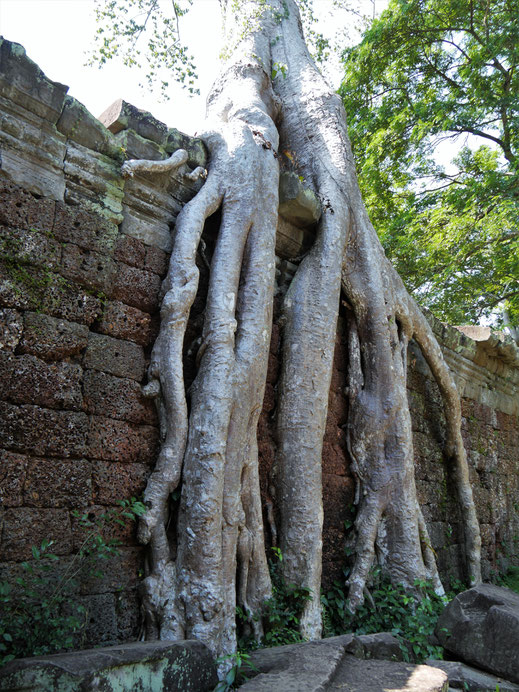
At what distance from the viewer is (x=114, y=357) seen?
9.23 ft

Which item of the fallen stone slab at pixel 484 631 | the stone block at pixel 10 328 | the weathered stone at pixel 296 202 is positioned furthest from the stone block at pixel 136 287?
the fallen stone slab at pixel 484 631

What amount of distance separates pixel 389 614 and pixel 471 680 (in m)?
0.70

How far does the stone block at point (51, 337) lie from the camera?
2.48 metres

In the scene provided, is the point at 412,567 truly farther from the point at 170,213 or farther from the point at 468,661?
the point at 170,213

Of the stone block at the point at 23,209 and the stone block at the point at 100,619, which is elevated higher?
the stone block at the point at 23,209

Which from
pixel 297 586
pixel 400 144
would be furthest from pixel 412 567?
pixel 400 144

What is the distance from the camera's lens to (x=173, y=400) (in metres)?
2.81

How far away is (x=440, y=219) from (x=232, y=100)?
165 inches

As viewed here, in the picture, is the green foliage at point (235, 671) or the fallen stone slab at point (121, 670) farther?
the green foliage at point (235, 671)

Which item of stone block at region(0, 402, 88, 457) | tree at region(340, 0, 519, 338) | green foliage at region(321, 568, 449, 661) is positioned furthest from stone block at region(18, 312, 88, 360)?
tree at region(340, 0, 519, 338)

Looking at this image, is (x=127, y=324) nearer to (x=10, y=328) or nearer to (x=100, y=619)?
(x=10, y=328)

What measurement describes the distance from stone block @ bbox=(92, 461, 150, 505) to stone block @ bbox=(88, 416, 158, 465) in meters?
0.03

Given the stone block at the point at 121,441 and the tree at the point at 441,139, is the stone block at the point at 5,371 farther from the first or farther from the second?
the tree at the point at 441,139

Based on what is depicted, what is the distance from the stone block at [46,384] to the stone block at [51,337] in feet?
0.14
